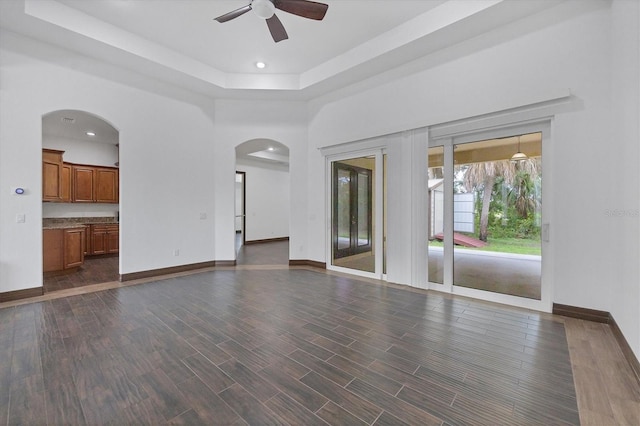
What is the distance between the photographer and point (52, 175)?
19.1 feet

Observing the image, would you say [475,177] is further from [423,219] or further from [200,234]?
[200,234]

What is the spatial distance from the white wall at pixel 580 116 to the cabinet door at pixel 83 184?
28.0 ft

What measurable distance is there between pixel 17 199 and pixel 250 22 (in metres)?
3.99

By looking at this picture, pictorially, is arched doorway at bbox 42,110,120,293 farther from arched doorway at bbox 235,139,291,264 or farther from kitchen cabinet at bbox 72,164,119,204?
arched doorway at bbox 235,139,291,264

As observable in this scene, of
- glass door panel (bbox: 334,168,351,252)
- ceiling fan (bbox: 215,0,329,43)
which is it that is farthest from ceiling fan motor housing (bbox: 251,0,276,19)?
glass door panel (bbox: 334,168,351,252)

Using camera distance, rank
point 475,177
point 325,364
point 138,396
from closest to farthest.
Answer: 1. point 138,396
2. point 325,364
3. point 475,177

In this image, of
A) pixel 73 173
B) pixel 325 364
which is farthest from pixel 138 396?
pixel 73 173

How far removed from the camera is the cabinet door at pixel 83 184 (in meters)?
6.79

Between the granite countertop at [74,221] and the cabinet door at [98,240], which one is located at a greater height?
the granite countertop at [74,221]

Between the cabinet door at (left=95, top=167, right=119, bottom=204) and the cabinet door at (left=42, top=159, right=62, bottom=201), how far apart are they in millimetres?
1184

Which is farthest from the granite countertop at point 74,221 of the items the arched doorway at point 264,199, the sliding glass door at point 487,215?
the sliding glass door at point 487,215

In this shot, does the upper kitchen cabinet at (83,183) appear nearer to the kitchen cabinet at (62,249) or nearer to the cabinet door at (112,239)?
the cabinet door at (112,239)

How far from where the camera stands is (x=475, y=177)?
3.90 meters

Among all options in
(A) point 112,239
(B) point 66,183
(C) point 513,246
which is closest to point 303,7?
(C) point 513,246
